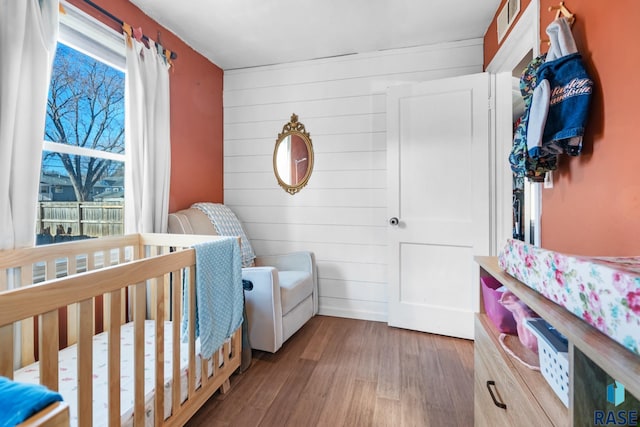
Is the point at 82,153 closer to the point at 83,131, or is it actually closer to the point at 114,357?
the point at 83,131

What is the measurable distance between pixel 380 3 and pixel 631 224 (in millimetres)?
1872

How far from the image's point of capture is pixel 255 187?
2.96 meters

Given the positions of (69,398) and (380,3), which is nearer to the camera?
(69,398)

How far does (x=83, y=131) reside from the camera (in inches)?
68.6

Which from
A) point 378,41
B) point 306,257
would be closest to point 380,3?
point 378,41

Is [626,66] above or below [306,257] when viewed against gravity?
above

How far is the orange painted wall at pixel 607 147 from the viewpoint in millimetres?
894

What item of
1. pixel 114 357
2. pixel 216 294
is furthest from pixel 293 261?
pixel 114 357

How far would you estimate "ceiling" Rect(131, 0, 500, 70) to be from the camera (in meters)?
1.98

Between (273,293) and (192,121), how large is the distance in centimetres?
168

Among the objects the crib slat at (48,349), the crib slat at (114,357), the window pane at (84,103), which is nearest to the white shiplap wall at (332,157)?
the window pane at (84,103)

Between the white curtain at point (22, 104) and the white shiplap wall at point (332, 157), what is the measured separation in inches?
65.0

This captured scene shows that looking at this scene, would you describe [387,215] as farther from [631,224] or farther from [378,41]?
[631,224]

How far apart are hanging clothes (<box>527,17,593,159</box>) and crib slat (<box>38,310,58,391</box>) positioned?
174cm
